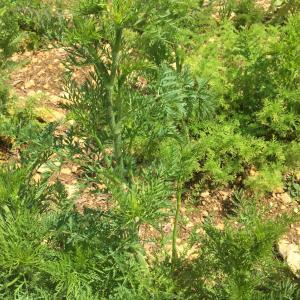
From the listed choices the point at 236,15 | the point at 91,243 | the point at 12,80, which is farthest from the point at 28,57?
the point at 91,243

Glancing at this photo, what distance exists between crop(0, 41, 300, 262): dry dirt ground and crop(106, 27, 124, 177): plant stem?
1.41 ft

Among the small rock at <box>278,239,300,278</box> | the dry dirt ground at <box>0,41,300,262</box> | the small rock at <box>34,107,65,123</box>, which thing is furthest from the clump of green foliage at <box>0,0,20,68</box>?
the small rock at <box>278,239,300,278</box>

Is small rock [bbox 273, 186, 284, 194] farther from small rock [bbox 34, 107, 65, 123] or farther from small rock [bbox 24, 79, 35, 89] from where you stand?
small rock [bbox 24, 79, 35, 89]

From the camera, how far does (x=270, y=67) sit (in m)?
3.80

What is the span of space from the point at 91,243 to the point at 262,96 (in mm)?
2283

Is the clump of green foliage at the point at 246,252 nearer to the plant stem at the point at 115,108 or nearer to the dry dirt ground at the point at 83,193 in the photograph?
the dry dirt ground at the point at 83,193

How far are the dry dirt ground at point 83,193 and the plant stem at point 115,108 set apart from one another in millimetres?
430

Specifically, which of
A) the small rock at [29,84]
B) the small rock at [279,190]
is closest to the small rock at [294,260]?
the small rock at [279,190]

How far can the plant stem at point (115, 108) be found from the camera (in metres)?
1.71

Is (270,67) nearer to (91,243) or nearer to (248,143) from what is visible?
(248,143)

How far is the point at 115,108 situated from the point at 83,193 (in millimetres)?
838

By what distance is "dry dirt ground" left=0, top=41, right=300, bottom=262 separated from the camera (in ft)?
10.9

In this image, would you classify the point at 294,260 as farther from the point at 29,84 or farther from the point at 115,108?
the point at 29,84

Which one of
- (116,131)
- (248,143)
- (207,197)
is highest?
(116,131)
